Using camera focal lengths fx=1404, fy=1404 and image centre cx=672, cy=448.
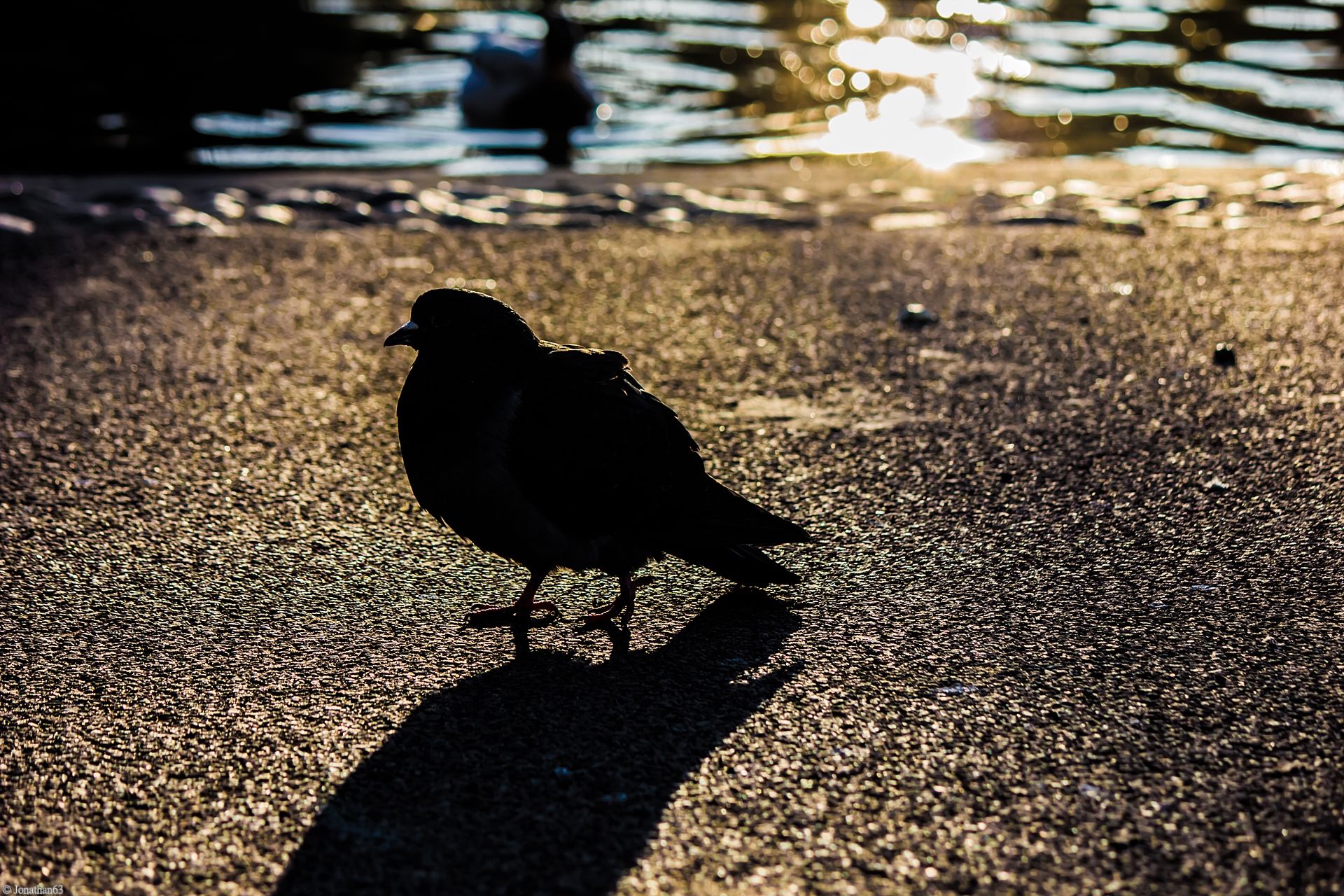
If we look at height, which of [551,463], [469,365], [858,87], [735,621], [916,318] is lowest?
[735,621]

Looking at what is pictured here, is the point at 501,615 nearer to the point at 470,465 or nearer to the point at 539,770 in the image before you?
the point at 470,465

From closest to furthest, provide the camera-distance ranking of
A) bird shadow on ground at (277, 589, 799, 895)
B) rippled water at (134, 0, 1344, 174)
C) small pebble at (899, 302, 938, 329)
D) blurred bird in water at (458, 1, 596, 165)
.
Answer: bird shadow on ground at (277, 589, 799, 895) < small pebble at (899, 302, 938, 329) < rippled water at (134, 0, 1344, 174) < blurred bird in water at (458, 1, 596, 165)

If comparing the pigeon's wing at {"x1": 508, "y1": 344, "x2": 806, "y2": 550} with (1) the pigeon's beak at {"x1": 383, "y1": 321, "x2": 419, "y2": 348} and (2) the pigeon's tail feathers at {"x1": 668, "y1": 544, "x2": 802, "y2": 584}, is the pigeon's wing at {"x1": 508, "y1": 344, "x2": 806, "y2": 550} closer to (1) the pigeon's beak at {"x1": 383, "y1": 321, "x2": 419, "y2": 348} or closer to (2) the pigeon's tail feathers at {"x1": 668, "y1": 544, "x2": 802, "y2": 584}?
(2) the pigeon's tail feathers at {"x1": 668, "y1": 544, "x2": 802, "y2": 584}

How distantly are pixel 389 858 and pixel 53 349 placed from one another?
4.38 metres

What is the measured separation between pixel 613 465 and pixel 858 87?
43.8ft

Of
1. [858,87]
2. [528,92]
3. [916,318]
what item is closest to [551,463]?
[916,318]

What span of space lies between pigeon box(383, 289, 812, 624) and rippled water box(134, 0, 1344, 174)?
753cm

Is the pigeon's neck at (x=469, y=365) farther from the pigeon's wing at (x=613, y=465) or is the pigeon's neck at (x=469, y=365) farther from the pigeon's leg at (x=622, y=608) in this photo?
the pigeon's leg at (x=622, y=608)

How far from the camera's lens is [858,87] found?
16.2 m

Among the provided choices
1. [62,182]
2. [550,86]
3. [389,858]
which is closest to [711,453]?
[389,858]

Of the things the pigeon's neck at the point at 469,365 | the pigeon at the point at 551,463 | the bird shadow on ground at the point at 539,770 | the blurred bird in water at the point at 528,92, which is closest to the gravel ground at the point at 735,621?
the bird shadow on ground at the point at 539,770

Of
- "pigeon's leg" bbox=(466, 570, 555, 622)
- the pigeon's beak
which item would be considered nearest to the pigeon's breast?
the pigeon's beak

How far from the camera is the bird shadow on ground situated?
2818mm

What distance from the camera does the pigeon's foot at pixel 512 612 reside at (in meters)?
3.95
